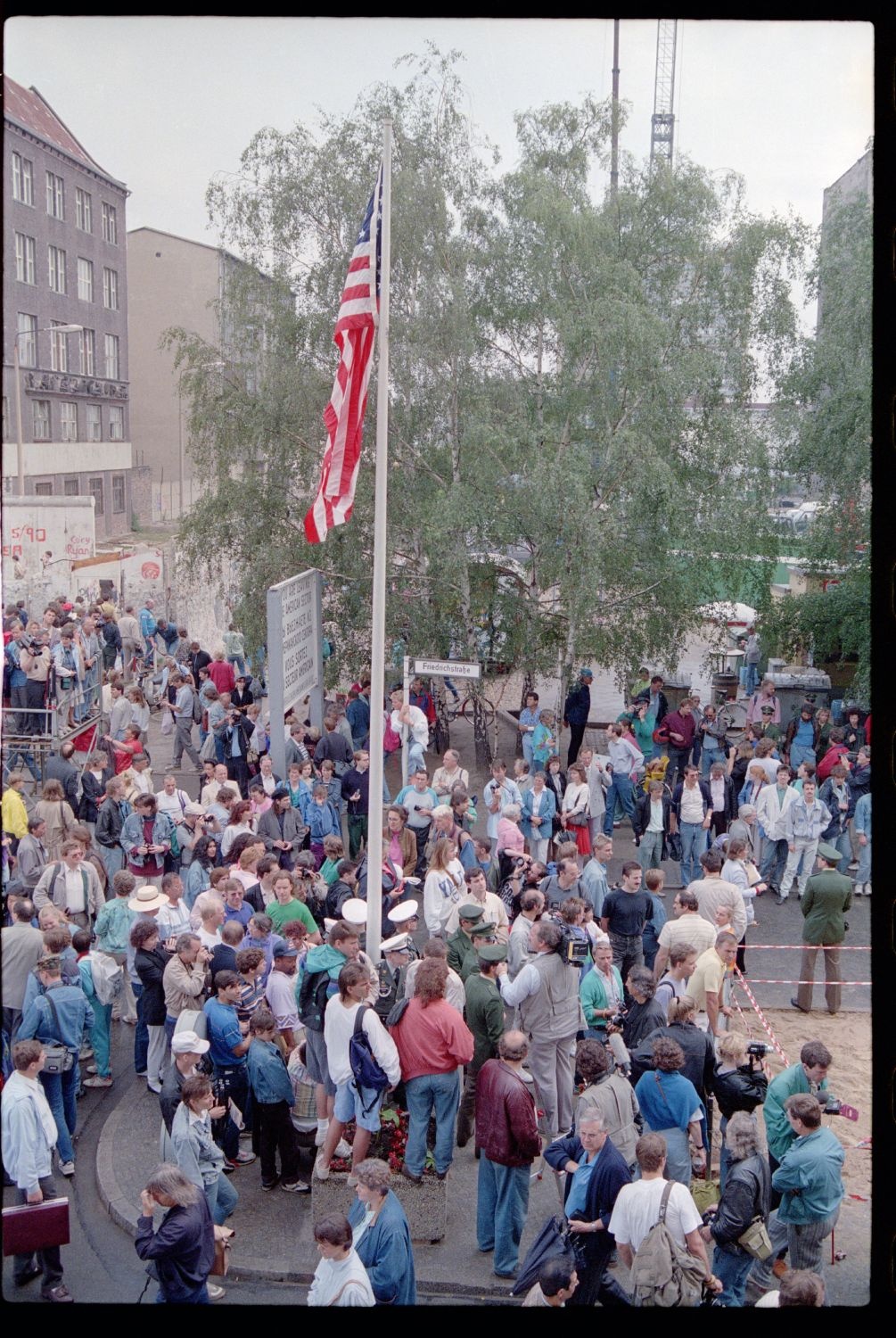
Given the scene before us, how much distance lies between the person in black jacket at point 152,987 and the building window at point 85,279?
4130 cm

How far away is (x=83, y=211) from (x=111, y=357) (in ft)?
26.6

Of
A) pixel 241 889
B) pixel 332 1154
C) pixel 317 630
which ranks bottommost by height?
pixel 332 1154

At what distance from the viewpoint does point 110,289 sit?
155 ft

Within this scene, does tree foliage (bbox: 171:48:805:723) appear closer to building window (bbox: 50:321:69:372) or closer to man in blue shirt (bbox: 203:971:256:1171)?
man in blue shirt (bbox: 203:971:256:1171)

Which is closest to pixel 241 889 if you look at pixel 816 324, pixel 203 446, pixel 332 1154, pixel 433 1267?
pixel 332 1154

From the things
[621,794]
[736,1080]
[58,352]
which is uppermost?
[58,352]

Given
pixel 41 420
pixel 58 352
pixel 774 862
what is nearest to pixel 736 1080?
pixel 774 862

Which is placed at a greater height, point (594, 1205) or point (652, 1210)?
point (652, 1210)

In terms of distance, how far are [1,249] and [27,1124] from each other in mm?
5373

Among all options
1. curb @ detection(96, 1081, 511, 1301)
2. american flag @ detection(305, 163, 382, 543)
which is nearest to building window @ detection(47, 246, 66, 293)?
american flag @ detection(305, 163, 382, 543)

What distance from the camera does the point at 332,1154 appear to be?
6992 mm

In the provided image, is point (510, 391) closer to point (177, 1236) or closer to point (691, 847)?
point (691, 847)

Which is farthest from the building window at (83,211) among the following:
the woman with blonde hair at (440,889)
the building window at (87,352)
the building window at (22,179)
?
the woman with blonde hair at (440,889)

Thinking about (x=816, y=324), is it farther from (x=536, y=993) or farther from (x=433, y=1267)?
(x=433, y=1267)
